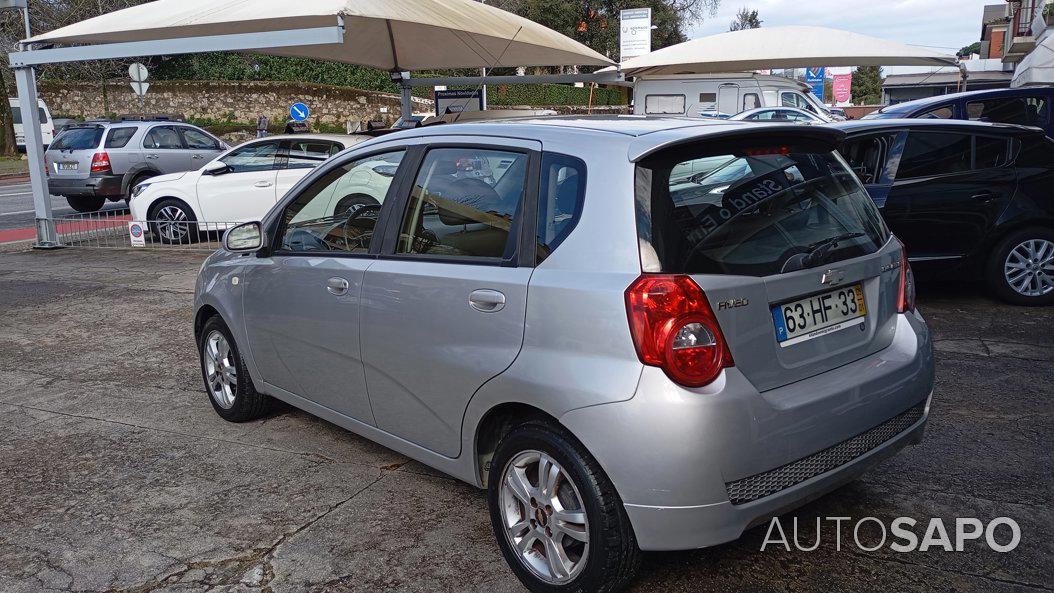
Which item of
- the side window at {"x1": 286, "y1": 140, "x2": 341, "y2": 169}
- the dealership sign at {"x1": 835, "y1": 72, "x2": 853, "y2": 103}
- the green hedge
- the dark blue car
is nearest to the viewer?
the dark blue car

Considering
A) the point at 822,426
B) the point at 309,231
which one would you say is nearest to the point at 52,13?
the point at 309,231

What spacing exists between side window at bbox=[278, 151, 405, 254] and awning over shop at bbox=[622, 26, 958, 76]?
12.3m

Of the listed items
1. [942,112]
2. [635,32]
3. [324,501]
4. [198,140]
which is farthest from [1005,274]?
[635,32]

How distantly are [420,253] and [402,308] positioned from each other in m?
0.23

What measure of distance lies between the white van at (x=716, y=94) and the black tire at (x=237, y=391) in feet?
59.5

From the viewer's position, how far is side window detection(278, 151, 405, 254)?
3.78 metres

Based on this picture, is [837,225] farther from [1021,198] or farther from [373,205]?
[1021,198]

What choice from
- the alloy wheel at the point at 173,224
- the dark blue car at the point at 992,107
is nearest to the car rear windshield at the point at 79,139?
the alloy wheel at the point at 173,224

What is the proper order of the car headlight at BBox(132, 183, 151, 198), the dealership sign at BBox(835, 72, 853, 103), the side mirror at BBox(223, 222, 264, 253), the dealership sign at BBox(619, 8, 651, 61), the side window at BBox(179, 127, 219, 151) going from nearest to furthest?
the side mirror at BBox(223, 222, 264, 253)
the car headlight at BBox(132, 183, 151, 198)
the side window at BBox(179, 127, 219, 151)
the dealership sign at BBox(619, 8, 651, 61)
the dealership sign at BBox(835, 72, 853, 103)

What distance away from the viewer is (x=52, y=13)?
117ft

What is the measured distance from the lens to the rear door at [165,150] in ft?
54.7

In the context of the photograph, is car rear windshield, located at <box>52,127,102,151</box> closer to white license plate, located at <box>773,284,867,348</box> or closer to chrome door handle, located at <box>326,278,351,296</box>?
chrome door handle, located at <box>326,278,351,296</box>

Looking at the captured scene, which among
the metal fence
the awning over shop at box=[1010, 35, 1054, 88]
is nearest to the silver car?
the metal fence

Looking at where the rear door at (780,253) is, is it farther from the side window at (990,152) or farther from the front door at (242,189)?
the front door at (242,189)
